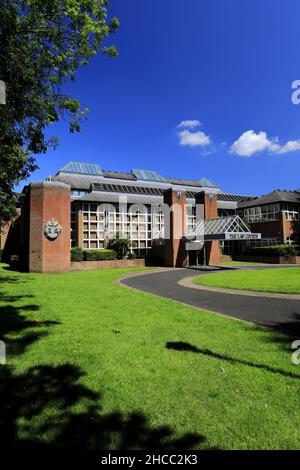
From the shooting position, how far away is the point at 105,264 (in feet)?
93.1

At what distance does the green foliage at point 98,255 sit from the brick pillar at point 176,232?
5.77 m

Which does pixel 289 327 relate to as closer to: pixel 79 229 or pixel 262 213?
pixel 79 229

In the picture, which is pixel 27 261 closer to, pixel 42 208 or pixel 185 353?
pixel 42 208

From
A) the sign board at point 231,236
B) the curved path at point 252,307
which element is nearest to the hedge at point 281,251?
the sign board at point 231,236

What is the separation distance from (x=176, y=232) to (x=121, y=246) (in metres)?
6.25

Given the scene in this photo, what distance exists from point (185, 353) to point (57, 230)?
2107 centimetres

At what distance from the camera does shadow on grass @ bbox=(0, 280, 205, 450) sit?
2.82m

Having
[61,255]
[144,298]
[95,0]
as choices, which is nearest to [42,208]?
[61,255]

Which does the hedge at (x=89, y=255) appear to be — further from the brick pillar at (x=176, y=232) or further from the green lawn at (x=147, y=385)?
the green lawn at (x=147, y=385)

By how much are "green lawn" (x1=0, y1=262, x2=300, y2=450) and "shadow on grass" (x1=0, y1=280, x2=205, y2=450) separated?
0.01 metres

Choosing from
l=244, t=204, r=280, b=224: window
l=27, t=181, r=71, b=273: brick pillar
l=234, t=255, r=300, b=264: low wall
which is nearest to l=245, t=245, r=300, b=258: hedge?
l=234, t=255, r=300, b=264: low wall

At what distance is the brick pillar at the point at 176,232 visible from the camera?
100 feet

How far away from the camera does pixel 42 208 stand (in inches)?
953

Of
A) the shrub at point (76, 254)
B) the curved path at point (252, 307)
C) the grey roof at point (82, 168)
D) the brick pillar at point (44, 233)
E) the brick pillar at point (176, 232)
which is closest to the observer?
the curved path at point (252, 307)
